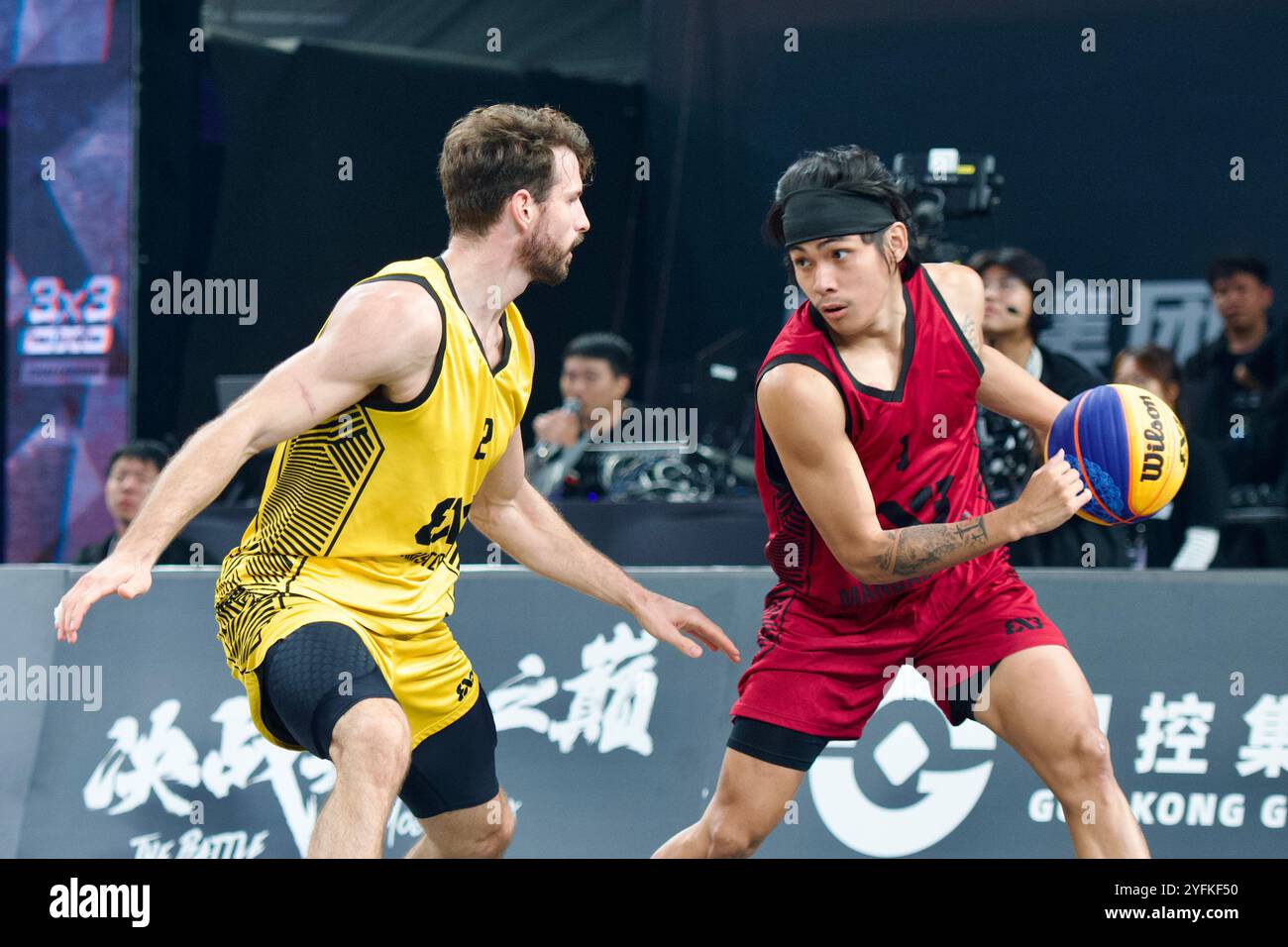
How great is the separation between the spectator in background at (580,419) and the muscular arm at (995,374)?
2.91 meters

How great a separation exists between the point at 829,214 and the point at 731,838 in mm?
1651

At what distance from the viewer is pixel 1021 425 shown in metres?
5.72

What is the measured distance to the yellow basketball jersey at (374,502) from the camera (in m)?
3.49

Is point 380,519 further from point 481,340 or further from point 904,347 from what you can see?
point 904,347

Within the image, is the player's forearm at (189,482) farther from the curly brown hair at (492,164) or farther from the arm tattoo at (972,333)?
the arm tattoo at (972,333)

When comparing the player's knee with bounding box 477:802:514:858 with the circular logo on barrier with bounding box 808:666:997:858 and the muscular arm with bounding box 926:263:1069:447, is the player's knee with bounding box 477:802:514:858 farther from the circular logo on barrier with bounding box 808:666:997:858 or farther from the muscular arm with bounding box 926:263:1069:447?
the muscular arm with bounding box 926:263:1069:447

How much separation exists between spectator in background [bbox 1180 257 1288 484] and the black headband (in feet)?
12.7

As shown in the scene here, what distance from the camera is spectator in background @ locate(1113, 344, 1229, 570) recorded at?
6066 millimetres

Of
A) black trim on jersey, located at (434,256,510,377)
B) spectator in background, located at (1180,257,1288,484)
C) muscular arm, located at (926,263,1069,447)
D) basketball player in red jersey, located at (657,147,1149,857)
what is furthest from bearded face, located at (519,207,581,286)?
spectator in background, located at (1180,257,1288,484)

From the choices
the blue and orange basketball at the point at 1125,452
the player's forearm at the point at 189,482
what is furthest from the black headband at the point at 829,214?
the player's forearm at the point at 189,482

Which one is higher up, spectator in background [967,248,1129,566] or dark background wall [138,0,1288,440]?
dark background wall [138,0,1288,440]

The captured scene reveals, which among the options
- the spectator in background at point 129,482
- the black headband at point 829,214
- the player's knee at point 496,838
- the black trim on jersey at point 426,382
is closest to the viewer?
the black trim on jersey at point 426,382

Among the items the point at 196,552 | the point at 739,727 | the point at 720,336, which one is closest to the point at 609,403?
the point at 720,336
